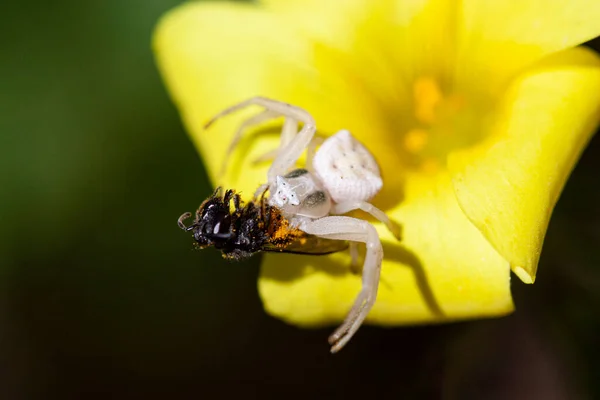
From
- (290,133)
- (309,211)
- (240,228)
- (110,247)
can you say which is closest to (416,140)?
(290,133)

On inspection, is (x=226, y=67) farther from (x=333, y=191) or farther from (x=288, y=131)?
(x=333, y=191)

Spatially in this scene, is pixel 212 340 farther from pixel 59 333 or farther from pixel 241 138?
pixel 241 138

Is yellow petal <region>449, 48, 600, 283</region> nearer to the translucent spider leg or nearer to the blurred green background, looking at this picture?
the translucent spider leg

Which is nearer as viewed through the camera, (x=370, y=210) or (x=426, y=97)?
(x=370, y=210)

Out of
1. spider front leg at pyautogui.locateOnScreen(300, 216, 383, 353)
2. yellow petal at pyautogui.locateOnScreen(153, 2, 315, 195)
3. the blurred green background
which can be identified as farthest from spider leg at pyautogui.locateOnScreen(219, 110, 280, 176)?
the blurred green background

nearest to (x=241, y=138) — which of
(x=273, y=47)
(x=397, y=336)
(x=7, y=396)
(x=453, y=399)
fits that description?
(x=273, y=47)

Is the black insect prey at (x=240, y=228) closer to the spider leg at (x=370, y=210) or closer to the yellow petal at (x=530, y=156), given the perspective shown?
the spider leg at (x=370, y=210)

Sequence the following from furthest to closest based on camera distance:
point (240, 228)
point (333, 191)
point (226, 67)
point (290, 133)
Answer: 1. point (226, 67)
2. point (290, 133)
3. point (333, 191)
4. point (240, 228)
